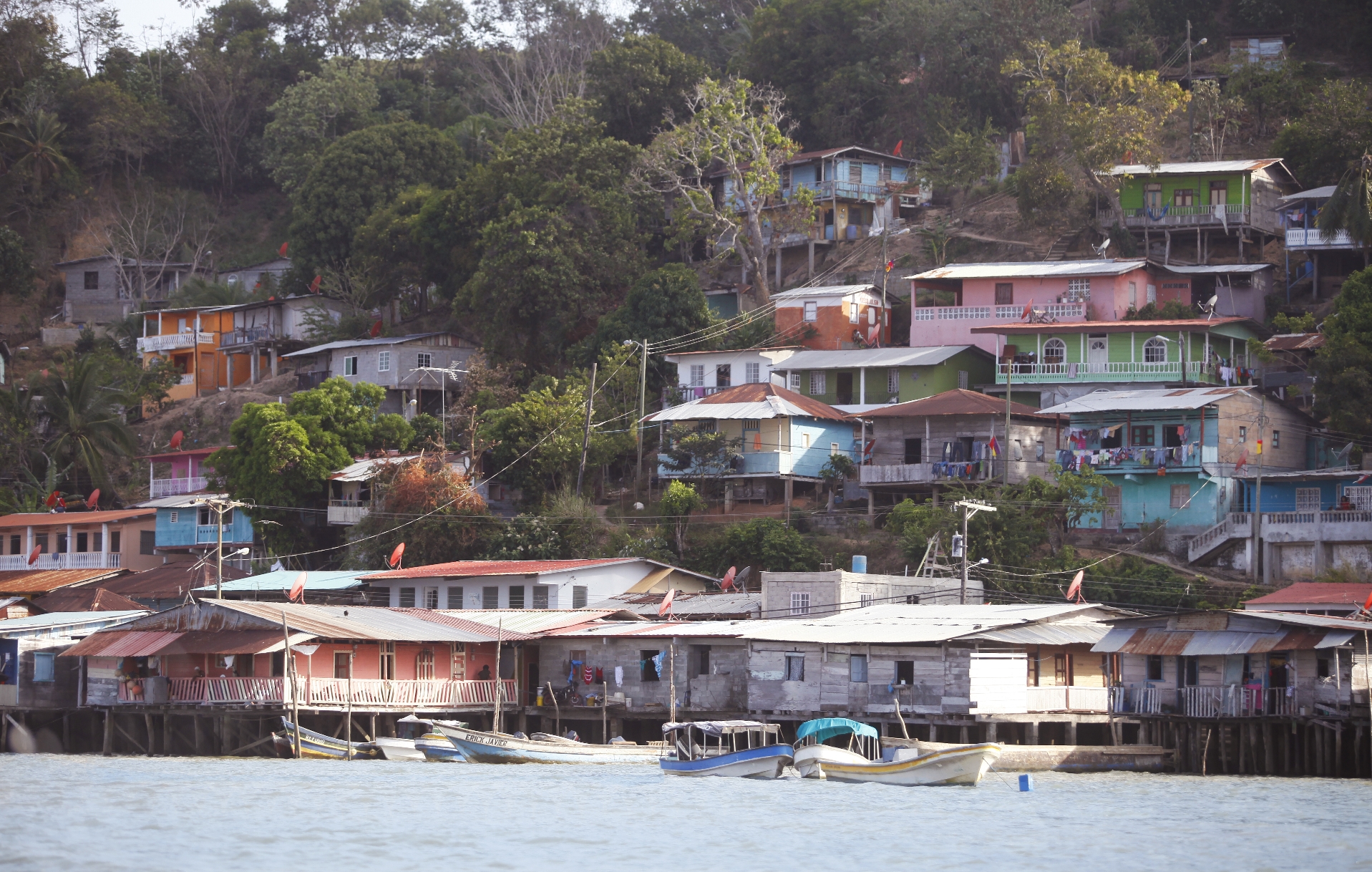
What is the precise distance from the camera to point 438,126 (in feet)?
329

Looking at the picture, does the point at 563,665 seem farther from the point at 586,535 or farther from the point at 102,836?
the point at 102,836

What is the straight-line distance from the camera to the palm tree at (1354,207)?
61906 millimetres

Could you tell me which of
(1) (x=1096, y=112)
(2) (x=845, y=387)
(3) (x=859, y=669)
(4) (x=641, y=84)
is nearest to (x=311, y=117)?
(4) (x=641, y=84)

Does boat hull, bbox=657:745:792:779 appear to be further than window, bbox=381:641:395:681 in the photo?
No

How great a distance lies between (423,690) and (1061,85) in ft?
139

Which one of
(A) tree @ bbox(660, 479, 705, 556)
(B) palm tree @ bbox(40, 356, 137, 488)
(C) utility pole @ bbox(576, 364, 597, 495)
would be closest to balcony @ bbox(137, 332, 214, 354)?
(B) palm tree @ bbox(40, 356, 137, 488)

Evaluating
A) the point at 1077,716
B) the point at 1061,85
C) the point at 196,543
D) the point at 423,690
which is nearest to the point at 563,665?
the point at 423,690

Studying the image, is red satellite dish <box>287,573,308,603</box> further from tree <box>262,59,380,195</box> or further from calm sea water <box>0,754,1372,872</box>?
tree <box>262,59,380,195</box>

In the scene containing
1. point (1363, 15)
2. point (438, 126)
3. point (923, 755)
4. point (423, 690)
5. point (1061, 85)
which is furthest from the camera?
point (438, 126)

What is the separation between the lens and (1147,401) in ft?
190

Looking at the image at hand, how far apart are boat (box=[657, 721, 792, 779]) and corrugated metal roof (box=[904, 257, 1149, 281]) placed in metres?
29.6

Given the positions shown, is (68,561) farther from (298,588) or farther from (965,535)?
(965,535)

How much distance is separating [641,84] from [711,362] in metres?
20.4

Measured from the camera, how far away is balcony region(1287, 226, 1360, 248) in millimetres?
67562
